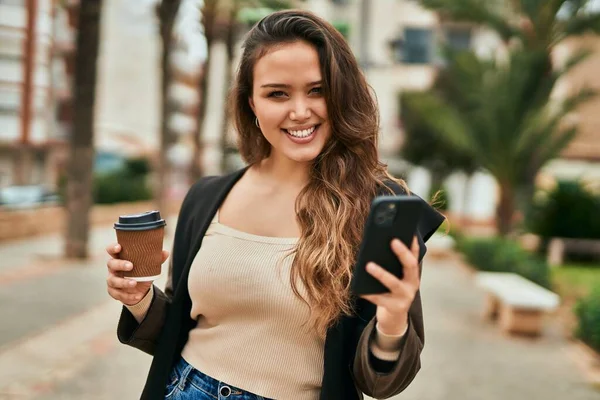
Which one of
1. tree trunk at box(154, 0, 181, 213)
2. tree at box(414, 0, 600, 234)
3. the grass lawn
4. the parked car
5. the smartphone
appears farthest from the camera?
the parked car

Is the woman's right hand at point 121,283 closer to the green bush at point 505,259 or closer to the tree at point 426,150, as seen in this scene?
the green bush at point 505,259

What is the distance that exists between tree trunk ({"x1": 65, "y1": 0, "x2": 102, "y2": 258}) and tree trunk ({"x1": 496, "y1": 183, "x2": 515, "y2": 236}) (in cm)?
747

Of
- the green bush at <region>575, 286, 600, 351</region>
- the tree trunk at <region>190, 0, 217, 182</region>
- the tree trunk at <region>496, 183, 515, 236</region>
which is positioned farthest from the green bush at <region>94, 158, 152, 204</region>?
the green bush at <region>575, 286, 600, 351</region>

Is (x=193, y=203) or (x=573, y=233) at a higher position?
(x=193, y=203)

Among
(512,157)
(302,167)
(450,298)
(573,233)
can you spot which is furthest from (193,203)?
(573,233)

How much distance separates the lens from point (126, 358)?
595 centimetres

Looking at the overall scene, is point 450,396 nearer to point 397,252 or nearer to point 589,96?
point 397,252

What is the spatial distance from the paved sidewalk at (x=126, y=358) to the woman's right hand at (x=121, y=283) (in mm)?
3262

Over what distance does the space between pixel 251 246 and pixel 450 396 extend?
3855 mm

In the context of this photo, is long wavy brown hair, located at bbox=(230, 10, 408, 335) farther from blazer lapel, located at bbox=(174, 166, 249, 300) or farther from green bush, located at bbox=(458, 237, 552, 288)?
green bush, located at bbox=(458, 237, 552, 288)

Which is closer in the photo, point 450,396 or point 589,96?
point 450,396

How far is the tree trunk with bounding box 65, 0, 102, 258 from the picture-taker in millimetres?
11312

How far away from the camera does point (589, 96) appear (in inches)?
526

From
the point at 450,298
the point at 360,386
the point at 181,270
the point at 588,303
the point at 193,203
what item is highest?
the point at 193,203
